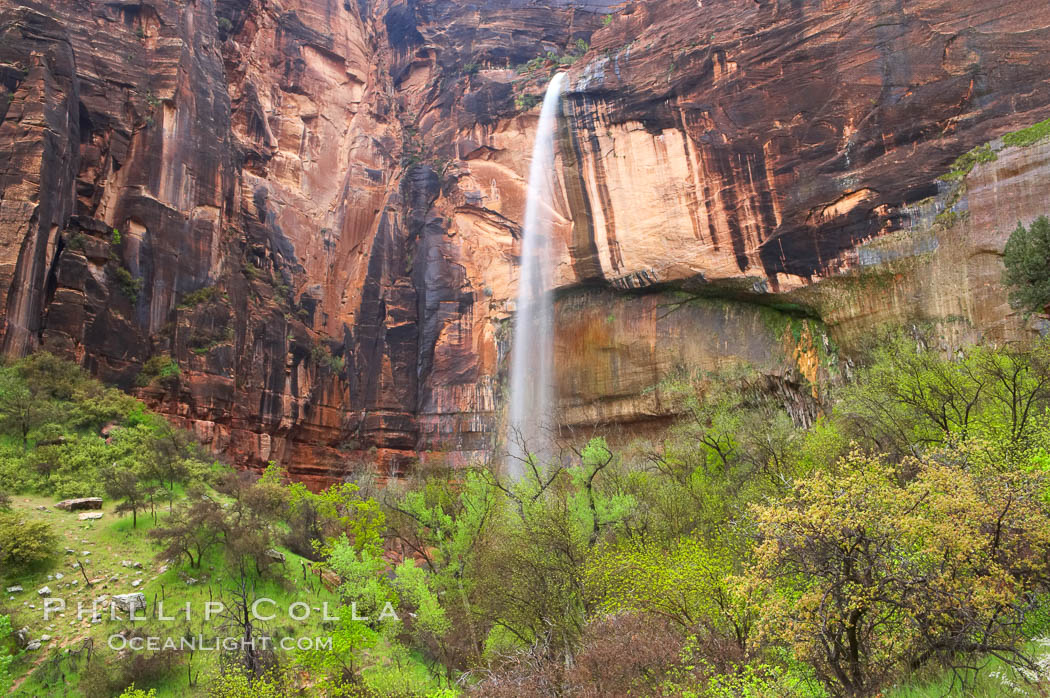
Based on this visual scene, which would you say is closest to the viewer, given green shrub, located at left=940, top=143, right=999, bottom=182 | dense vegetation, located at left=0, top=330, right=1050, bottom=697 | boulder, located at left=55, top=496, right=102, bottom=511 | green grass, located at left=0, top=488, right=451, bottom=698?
dense vegetation, located at left=0, top=330, right=1050, bottom=697


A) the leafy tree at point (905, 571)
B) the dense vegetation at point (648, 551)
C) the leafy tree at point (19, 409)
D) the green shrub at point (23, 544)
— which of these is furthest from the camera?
the leafy tree at point (19, 409)

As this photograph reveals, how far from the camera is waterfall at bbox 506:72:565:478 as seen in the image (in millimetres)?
33719

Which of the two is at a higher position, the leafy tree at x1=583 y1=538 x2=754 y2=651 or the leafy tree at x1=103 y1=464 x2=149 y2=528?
the leafy tree at x1=103 y1=464 x2=149 y2=528

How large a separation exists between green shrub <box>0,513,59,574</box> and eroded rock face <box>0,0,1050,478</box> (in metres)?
12.4

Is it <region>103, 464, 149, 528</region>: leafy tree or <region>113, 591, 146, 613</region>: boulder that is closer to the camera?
<region>113, 591, 146, 613</region>: boulder

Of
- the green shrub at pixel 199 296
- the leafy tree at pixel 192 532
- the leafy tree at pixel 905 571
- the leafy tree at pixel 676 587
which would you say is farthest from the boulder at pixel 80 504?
the leafy tree at pixel 905 571

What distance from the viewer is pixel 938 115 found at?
2366 centimetres

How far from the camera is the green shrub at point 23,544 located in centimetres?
1412

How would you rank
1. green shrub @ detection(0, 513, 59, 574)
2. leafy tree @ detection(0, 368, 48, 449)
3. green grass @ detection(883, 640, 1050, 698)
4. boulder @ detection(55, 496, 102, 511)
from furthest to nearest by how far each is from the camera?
leafy tree @ detection(0, 368, 48, 449) < boulder @ detection(55, 496, 102, 511) < green shrub @ detection(0, 513, 59, 574) < green grass @ detection(883, 640, 1050, 698)

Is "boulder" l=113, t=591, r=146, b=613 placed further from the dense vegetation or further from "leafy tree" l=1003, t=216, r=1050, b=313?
"leafy tree" l=1003, t=216, r=1050, b=313

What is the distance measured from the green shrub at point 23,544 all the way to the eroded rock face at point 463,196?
1243cm

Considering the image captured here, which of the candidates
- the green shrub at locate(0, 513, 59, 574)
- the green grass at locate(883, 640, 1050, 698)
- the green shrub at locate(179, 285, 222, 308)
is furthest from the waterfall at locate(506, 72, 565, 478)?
the green grass at locate(883, 640, 1050, 698)

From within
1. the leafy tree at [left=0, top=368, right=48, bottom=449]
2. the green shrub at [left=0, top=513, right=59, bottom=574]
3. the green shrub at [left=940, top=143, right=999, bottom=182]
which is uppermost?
the green shrub at [left=940, top=143, right=999, bottom=182]

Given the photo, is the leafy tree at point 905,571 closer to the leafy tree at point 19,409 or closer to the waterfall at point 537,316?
the leafy tree at point 19,409
